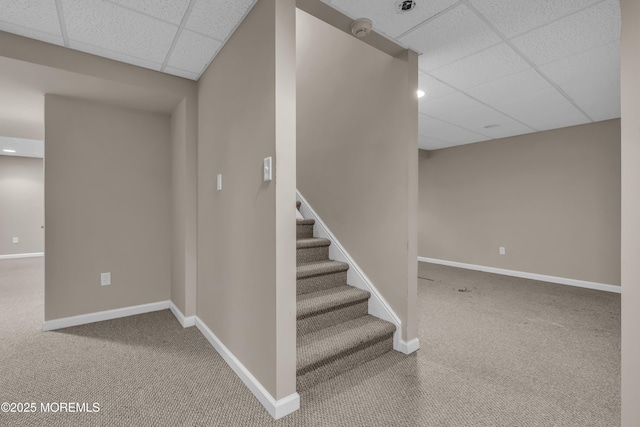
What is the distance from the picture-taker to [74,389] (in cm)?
175

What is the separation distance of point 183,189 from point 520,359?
300 centimetres

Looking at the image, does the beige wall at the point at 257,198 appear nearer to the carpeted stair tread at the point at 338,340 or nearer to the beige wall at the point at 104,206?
the carpeted stair tread at the point at 338,340

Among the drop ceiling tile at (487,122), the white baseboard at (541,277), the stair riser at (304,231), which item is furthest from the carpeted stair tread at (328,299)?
the white baseboard at (541,277)

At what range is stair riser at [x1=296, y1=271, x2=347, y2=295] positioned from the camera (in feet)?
7.80

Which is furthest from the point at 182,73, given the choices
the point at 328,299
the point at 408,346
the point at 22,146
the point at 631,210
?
the point at 22,146

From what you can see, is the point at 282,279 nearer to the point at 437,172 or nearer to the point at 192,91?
the point at 192,91

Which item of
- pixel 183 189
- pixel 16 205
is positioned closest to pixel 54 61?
pixel 183 189

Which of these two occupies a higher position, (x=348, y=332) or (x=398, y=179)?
(x=398, y=179)

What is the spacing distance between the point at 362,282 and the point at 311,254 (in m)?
0.53

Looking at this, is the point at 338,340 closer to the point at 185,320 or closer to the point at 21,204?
the point at 185,320

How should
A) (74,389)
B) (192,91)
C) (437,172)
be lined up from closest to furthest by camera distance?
1. (74,389)
2. (192,91)
3. (437,172)

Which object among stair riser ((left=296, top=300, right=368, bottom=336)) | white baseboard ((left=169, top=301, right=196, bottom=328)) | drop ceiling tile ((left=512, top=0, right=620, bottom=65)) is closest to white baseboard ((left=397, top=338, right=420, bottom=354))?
stair riser ((left=296, top=300, right=368, bottom=336))

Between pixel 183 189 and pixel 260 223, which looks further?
pixel 183 189

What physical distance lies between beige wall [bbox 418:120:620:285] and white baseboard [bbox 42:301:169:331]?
191 inches
